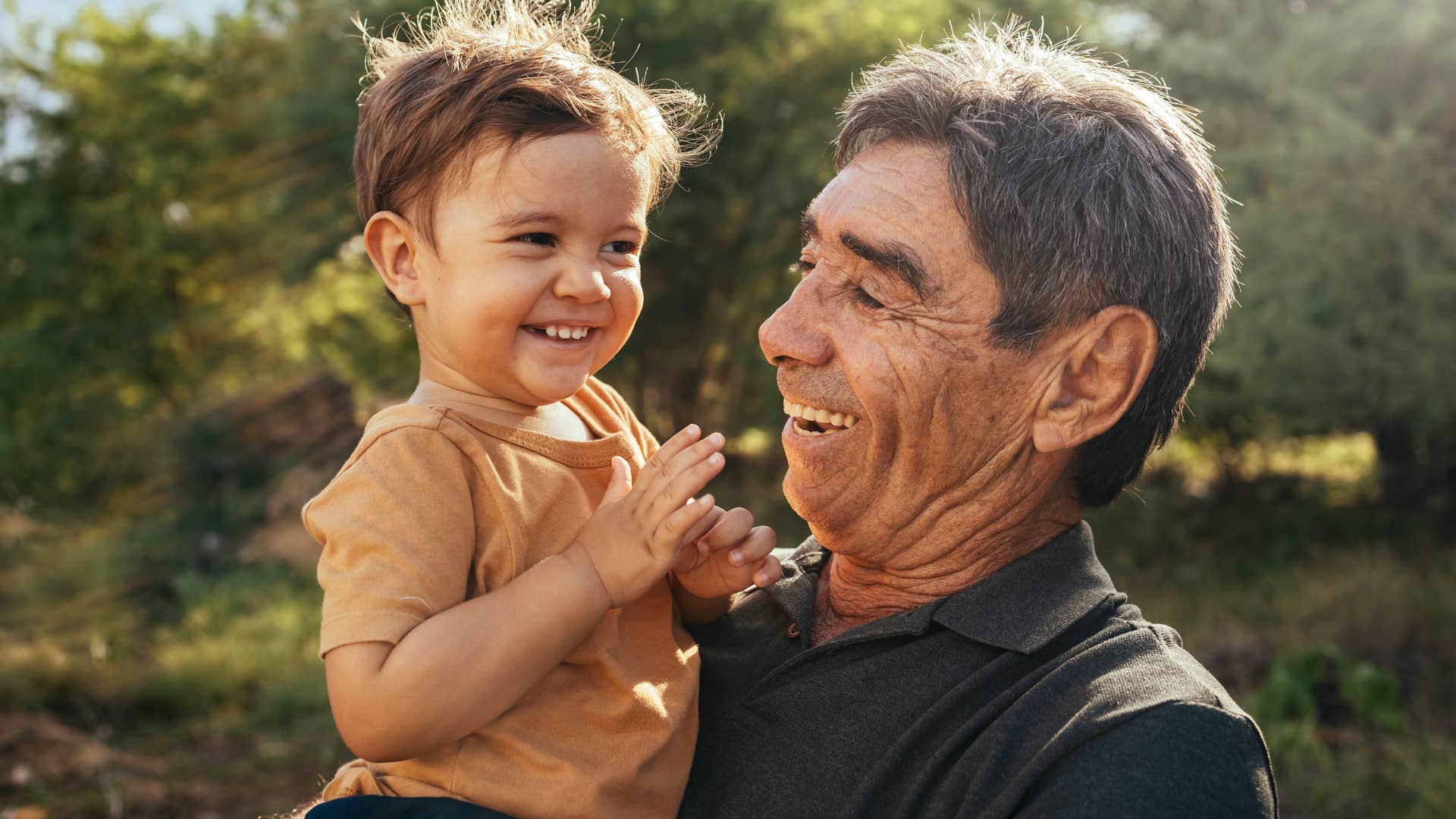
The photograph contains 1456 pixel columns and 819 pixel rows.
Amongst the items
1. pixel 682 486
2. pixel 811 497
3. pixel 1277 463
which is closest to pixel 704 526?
pixel 682 486

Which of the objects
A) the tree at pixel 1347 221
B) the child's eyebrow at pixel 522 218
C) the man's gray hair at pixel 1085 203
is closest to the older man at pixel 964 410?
the man's gray hair at pixel 1085 203

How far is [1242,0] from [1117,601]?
8295 mm

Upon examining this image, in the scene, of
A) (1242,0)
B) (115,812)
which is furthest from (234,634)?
(1242,0)

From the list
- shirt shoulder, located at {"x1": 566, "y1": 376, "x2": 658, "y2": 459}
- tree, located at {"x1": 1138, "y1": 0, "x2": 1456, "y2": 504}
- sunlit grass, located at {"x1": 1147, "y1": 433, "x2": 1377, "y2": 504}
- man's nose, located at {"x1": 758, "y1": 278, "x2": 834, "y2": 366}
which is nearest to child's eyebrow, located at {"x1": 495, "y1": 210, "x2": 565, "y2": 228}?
shirt shoulder, located at {"x1": 566, "y1": 376, "x2": 658, "y2": 459}

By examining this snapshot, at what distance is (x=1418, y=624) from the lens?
647cm

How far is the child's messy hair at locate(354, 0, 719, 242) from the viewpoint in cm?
194

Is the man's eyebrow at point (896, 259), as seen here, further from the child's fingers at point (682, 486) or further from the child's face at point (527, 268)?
the child's fingers at point (682, 486)

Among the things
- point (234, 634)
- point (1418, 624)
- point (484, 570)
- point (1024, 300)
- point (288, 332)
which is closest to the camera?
point (484, 570)

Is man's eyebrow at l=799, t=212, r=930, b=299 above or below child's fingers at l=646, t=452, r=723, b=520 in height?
above

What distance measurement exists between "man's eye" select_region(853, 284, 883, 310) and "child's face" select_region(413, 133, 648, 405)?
1.52 ft

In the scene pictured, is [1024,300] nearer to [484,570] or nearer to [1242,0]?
[484,570]

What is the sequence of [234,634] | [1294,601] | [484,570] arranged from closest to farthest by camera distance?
[484,570] → [1294,601] → [234,634]

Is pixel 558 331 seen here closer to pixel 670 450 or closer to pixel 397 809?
pixel 670 450

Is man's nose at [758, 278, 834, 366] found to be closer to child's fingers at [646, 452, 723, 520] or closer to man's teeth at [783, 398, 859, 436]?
man's teeth at [783, 398, 859, 436]
